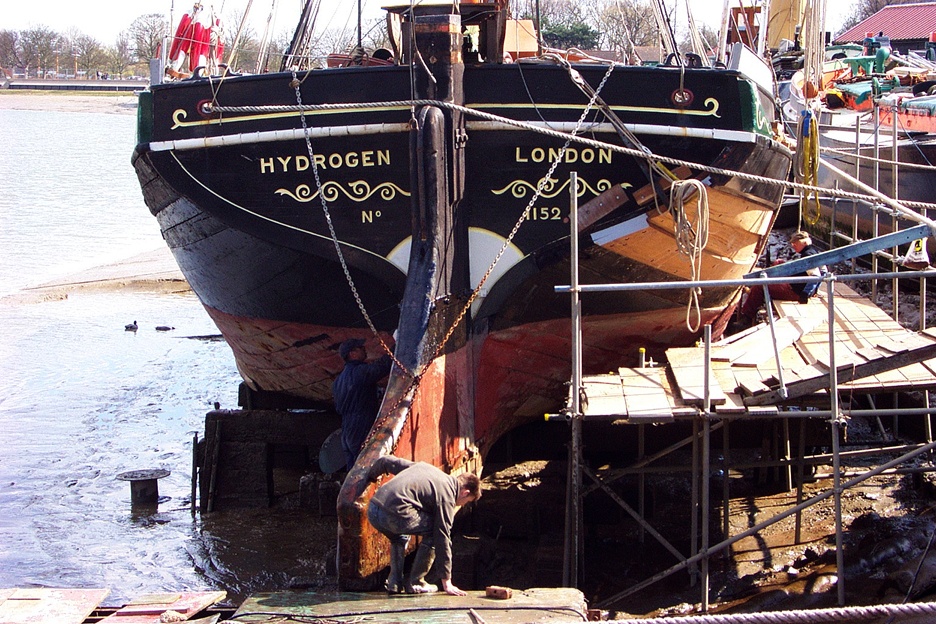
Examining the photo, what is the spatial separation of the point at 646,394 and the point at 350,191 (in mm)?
2654

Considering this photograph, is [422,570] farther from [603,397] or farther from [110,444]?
[110,444]

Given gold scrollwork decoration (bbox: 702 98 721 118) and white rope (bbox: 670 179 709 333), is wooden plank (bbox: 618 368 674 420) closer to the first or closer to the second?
white rope (bbox: 670 179 709 333)

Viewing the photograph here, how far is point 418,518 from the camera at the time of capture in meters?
6.11

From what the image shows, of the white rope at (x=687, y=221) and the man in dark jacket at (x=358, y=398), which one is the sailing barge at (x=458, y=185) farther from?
the man in dark jacket at (x=358, y=398)

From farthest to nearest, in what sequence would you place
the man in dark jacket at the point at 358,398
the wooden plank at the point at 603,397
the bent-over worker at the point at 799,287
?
the bent-over worker at the point at 799,287 < the man in dark jacket at the point at 358,398 < the wooden plank at the point at 603,397

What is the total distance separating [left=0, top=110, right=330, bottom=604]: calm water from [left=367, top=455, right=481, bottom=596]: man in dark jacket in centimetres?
246

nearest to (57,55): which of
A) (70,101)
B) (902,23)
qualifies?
(70,101)

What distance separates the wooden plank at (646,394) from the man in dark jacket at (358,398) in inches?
66.8

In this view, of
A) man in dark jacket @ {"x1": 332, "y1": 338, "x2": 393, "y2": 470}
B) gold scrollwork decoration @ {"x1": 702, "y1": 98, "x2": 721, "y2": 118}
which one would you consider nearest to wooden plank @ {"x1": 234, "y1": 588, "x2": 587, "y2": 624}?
man in dark jacket @ {"x1": 332, "y1": 338, "x2": 393, "y2": 470}

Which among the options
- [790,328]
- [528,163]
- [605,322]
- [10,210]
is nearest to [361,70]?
[528,163]

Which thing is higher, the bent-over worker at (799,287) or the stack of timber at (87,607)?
the bent-over worker at (799,287)

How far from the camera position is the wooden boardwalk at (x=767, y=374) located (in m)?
6.86

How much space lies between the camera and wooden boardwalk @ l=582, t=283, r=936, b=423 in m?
6.86

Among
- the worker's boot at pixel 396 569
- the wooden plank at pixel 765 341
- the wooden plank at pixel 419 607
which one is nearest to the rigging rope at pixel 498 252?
the worker's boot at pixel 396 569
